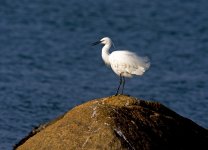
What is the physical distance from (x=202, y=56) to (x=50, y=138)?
15.0 metres

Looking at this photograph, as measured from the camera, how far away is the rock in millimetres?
11219

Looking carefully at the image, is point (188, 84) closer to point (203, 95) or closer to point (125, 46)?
point (203, 95)

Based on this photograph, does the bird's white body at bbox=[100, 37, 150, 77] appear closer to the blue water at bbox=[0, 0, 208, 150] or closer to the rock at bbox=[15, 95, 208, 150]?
the rock at bbox=[15, 95, 208, 150]

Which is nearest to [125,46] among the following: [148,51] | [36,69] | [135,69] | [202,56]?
[148,51]

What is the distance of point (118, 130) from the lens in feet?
37.0

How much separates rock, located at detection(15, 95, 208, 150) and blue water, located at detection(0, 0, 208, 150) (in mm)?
3558

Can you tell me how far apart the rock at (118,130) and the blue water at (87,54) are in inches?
140

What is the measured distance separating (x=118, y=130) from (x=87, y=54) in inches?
551

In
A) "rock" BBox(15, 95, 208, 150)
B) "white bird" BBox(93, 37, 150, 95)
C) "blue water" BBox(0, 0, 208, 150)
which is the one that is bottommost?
"rock" BBox(15, 95, 208, 150)

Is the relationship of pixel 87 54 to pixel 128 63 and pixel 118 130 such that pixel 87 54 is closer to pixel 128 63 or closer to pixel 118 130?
pixel 128 63

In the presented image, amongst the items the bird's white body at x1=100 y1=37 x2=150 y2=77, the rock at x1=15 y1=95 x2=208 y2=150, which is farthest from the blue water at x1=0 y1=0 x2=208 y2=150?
the rock at x1=15 y1=95 x2=208 y2=150

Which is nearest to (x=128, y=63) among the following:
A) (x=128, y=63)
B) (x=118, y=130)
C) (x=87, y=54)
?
(x=128, y=63)

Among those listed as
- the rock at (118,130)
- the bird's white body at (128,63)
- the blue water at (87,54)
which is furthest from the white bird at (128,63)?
the blue water at (87,54)

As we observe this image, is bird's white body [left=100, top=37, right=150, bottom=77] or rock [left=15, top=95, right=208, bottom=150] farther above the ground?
bird's white body [left=100, top=37, right=150, bottom=77]
